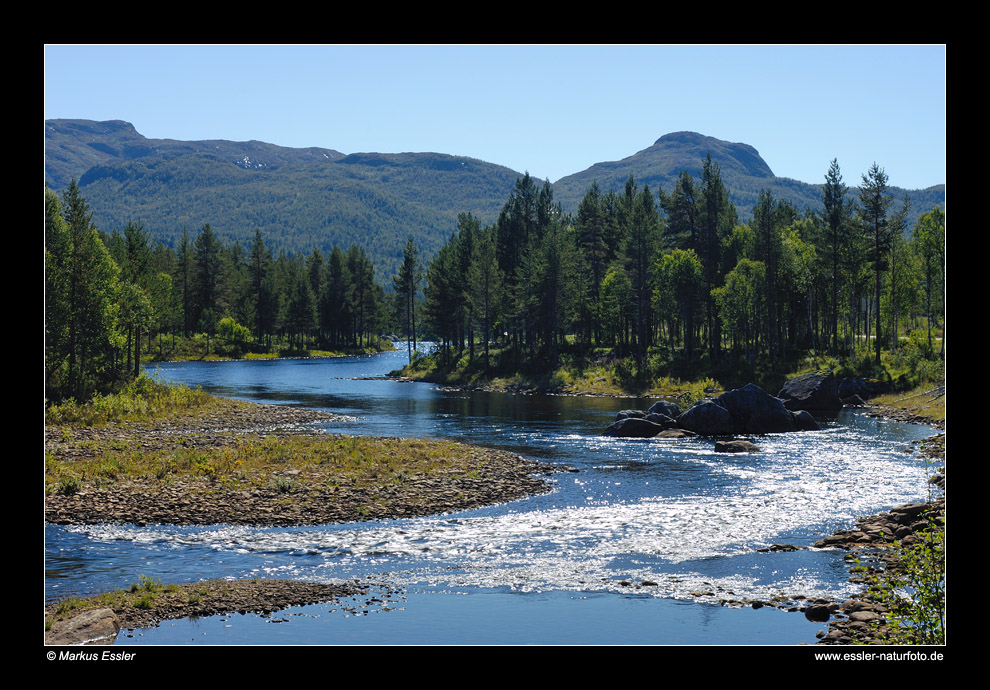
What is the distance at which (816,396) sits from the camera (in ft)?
217

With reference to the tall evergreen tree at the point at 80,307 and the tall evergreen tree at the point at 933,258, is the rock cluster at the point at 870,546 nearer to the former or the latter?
the tall evergreen tree at the point at 933,258

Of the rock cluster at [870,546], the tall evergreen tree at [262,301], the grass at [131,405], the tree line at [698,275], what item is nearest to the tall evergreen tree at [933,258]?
the tree line at [698,275]

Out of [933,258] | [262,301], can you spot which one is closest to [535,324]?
[933,258]

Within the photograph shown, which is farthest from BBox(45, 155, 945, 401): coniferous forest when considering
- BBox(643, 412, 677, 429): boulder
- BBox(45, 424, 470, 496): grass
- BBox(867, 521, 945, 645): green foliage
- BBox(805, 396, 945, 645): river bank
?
BBox(867, 521, 945, 645): green foliage

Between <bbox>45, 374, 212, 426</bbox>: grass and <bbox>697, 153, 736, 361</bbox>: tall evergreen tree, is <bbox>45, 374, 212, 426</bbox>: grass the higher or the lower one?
the lower one

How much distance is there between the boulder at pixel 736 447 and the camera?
46.6 meters

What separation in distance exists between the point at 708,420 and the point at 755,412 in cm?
390

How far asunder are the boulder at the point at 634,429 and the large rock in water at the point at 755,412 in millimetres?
5969

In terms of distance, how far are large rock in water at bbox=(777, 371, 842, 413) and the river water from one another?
19.1 meters

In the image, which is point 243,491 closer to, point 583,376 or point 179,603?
point 179,603

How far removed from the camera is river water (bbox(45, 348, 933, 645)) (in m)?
19.7

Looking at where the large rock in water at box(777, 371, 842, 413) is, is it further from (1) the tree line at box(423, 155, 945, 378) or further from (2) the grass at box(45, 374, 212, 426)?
(2) the grass at box(45, 374, 212, 426)
